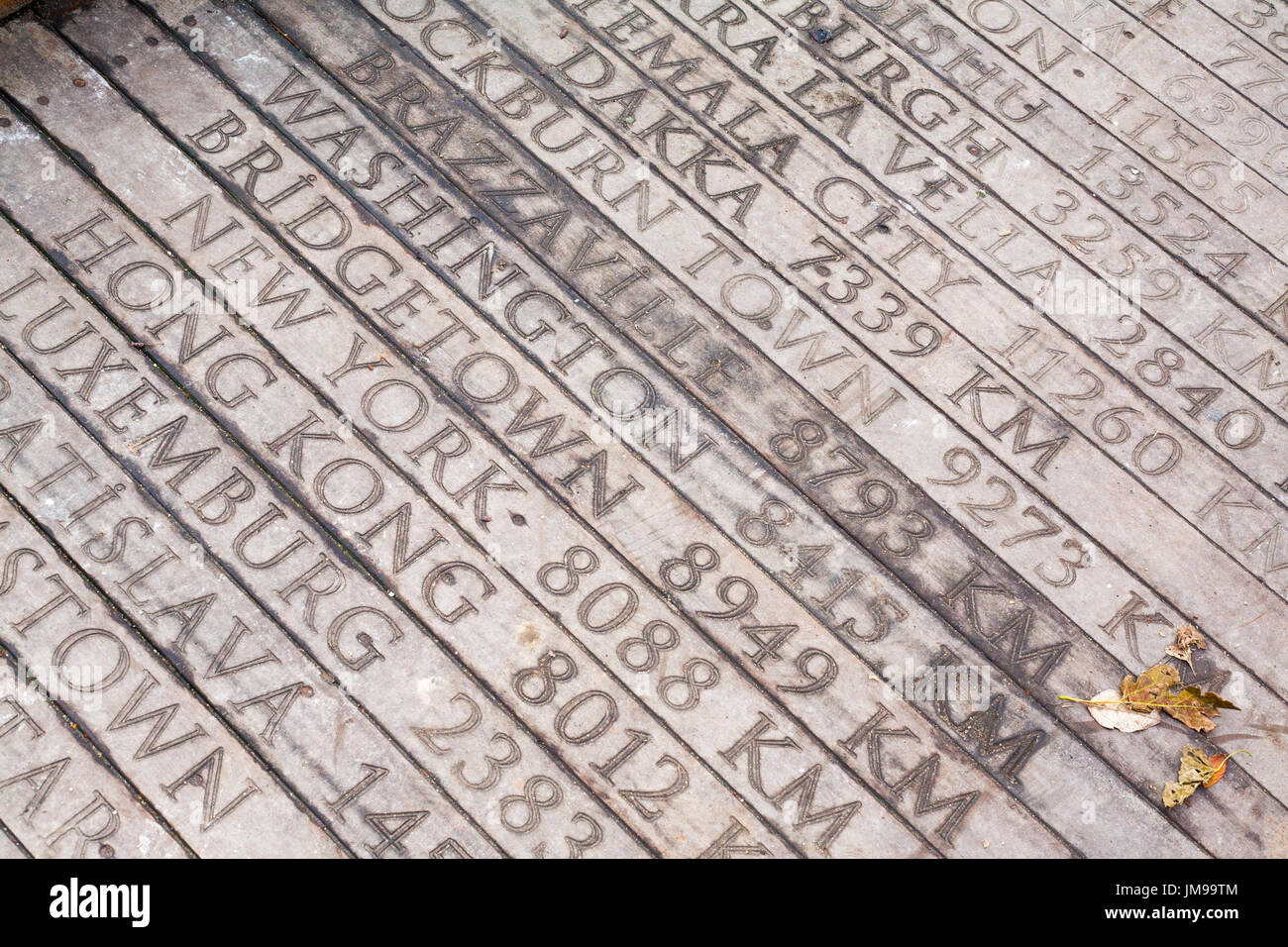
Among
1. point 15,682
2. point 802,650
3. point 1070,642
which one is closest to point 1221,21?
point 1070,642

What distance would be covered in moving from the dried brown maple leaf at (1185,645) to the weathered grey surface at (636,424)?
0.07m

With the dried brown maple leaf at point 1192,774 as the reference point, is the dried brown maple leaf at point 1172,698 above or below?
above

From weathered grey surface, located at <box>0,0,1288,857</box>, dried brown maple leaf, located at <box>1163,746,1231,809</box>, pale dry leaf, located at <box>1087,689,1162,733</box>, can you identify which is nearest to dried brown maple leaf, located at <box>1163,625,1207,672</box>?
weathered grey surface, located at <box>0,0,1288,857</box>

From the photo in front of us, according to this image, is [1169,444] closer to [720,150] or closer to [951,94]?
[951,94]

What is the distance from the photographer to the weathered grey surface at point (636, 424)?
159 inches

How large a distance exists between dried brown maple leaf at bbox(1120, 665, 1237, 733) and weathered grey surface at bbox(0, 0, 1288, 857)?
79 millimetres

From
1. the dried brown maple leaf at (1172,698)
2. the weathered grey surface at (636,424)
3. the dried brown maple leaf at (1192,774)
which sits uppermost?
the weathered grey surface at (636,424)

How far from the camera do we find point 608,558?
4359mm

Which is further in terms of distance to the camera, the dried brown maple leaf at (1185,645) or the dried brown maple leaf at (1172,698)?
the dried brown maple leaf at (1185,645)

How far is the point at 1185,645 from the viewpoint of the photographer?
4.40 meters

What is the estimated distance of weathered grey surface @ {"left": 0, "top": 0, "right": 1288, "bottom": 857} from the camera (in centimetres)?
405

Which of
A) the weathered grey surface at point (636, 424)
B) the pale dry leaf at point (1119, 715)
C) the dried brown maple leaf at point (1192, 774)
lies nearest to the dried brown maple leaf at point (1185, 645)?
the weathered grey surface at point (636, 424)

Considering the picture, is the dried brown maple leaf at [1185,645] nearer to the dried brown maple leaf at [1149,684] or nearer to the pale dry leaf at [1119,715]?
the dried brown maple leaf at [1149,684]

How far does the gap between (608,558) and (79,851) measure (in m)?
2.20
